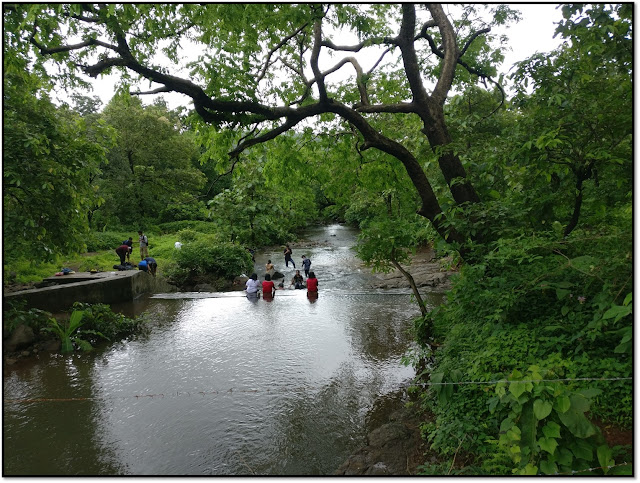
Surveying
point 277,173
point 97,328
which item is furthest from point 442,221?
point 97,328

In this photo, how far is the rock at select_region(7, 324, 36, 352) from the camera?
27.7 ft

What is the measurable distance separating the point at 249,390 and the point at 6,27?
6.53 m

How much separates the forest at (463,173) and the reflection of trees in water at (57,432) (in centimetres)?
307

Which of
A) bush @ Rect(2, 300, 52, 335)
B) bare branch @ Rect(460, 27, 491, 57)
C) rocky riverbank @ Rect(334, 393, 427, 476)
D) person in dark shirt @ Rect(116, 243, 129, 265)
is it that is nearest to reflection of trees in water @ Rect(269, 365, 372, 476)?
rocky riverbank @ Rect(334, 393, 427, 476)

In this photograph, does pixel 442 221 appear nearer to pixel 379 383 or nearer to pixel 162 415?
pixel 379 383

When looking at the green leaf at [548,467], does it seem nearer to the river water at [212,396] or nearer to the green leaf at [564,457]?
the green leaf at [564,457]

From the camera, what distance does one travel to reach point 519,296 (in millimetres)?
5387

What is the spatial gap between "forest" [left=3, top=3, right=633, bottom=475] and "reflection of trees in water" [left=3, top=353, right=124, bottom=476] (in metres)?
3.07

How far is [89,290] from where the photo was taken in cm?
1213

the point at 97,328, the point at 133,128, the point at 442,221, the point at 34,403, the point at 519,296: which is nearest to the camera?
the point at 519,296

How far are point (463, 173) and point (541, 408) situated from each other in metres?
4.73

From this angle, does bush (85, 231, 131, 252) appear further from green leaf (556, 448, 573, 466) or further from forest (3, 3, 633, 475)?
green leaf (556, 448, 573, 466)

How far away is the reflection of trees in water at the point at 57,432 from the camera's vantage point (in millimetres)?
4910

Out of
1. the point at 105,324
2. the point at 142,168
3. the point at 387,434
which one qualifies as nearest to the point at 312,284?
the point at 105,324
